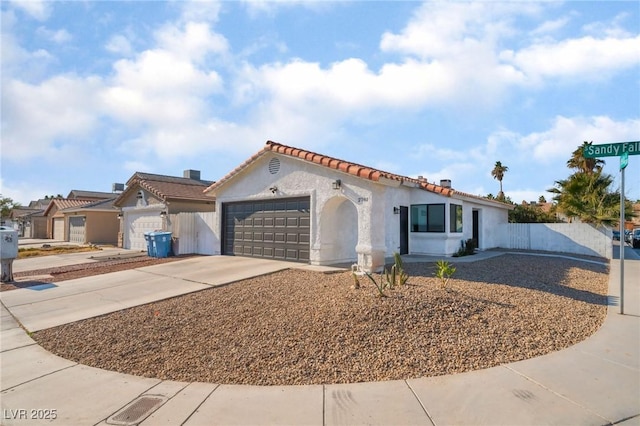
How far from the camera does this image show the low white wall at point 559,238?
17.4 m

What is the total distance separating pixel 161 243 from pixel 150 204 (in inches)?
193

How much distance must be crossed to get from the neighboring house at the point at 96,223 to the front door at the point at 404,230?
21642mm

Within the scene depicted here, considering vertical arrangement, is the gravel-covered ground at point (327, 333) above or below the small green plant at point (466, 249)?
below

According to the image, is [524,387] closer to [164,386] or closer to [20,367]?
[164,386]

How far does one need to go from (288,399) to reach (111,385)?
2242mm

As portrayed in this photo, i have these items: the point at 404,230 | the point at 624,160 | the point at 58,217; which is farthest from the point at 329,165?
the point at 58,217

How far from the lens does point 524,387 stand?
3910mm

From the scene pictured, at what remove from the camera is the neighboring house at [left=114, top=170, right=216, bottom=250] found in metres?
18.3

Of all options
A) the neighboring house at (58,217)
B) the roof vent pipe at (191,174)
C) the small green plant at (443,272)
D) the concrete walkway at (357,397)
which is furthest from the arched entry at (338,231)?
the neighboring house at (58,217)

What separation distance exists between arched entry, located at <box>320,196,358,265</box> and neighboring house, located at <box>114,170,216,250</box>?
32.0 feet

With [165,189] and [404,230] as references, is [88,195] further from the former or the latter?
[404,230]

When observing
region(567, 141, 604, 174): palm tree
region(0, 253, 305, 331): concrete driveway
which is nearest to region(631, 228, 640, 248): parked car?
region(567, 141, 604, 174): palm tree

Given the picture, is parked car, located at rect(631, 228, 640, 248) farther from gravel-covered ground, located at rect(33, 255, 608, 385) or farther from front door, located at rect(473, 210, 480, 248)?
gravel-covered ground, located at rect(33, 255, 608, 385)

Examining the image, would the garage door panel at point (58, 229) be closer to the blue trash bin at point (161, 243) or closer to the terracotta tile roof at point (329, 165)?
the blue trash bin at point (161, 243)
